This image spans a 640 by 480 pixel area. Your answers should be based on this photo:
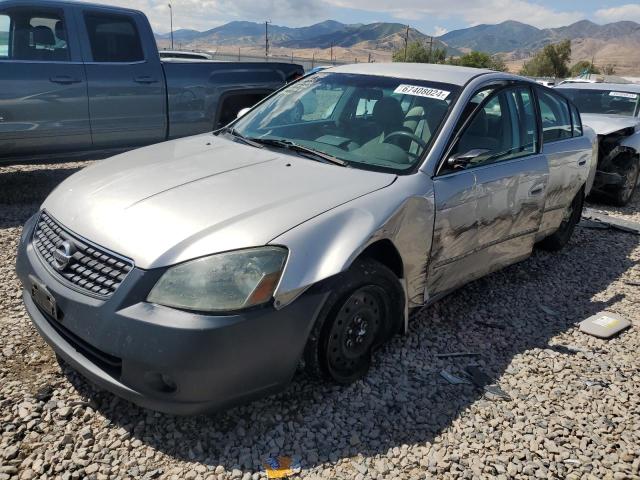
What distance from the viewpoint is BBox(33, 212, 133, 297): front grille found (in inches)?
94.1

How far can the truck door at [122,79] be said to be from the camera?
19.7ft

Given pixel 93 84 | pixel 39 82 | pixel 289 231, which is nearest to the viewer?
pixel 289 231

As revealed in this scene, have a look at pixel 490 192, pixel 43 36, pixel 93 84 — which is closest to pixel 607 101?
pixel 490 192

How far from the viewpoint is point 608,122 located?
297 inches

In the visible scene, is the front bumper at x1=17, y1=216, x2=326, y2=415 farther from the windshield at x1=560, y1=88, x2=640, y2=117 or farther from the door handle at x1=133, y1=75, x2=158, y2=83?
the windshield at x1=560, y1=88, x2=640, y2=117

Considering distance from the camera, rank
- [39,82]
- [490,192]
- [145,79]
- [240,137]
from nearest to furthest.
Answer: [490,192] < [240,137] < [39,82] < [145,79]

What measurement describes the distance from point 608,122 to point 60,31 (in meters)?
6.90

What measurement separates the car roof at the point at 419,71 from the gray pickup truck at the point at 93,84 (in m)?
2.93

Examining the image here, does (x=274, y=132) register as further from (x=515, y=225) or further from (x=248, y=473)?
(x=248, y=473)

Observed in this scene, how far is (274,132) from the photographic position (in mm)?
3787

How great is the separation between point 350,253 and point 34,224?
1.78 m

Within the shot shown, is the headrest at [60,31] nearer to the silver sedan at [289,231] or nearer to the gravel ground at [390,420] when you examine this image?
the silver sedan at [289,231]

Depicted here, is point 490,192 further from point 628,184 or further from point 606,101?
point 606,101

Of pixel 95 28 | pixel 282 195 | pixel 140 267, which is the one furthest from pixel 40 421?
pixel 95 28
